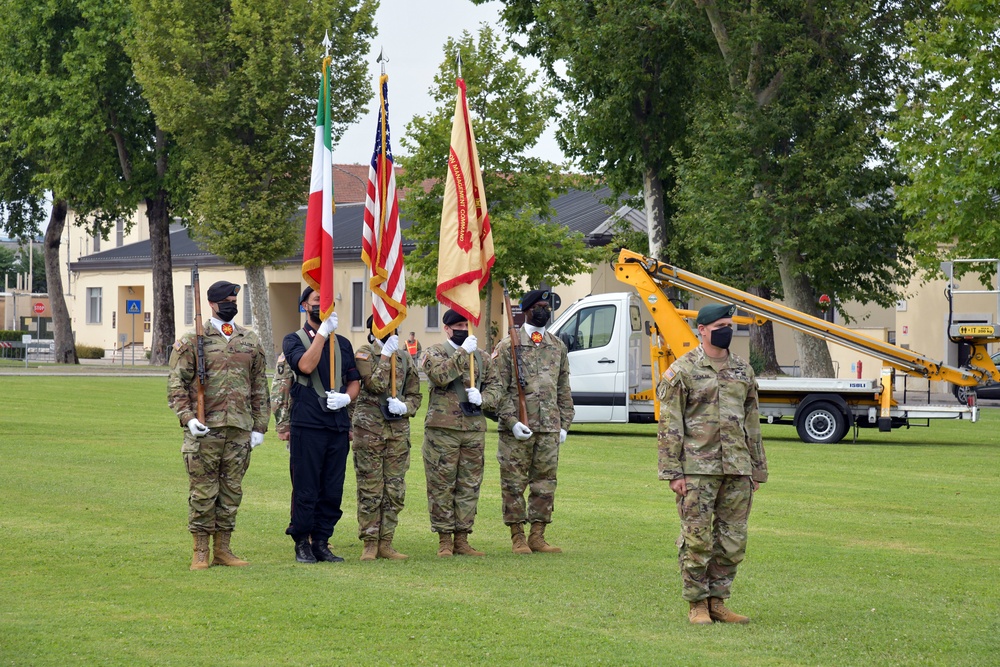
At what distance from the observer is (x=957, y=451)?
856 inches

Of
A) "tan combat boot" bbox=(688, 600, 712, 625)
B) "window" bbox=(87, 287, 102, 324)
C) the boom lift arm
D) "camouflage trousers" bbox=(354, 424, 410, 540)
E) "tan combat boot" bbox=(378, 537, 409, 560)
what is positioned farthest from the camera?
"window" bbox=(87, 287, 102, 324)

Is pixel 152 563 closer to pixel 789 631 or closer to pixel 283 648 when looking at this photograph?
pixel 283 648

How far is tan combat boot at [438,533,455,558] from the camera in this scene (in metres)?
10.7

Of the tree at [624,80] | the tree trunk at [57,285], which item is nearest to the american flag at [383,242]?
the tree at [624,80]

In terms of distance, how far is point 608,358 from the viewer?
23.8 metres

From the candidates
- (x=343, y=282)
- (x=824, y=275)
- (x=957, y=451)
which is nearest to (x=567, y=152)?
(x=824, y=275)

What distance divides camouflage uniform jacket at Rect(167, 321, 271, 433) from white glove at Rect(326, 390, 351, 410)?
1.60 ft

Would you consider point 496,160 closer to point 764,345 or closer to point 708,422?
point 764,345

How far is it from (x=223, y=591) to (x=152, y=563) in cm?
132

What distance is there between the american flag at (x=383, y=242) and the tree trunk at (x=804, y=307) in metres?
21.0

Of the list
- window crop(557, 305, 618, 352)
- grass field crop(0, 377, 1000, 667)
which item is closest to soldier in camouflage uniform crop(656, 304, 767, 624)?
grass field crop(0, 377, 1000, 667)

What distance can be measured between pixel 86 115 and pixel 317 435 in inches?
1775

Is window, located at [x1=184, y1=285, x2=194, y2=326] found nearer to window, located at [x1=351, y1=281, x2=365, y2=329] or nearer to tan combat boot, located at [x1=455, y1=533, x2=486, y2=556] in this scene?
window, located at [x1=351, y1=281, x2=365, y2=329]

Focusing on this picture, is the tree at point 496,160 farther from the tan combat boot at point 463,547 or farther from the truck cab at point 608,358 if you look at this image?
the tan combat boot at point 463,547
